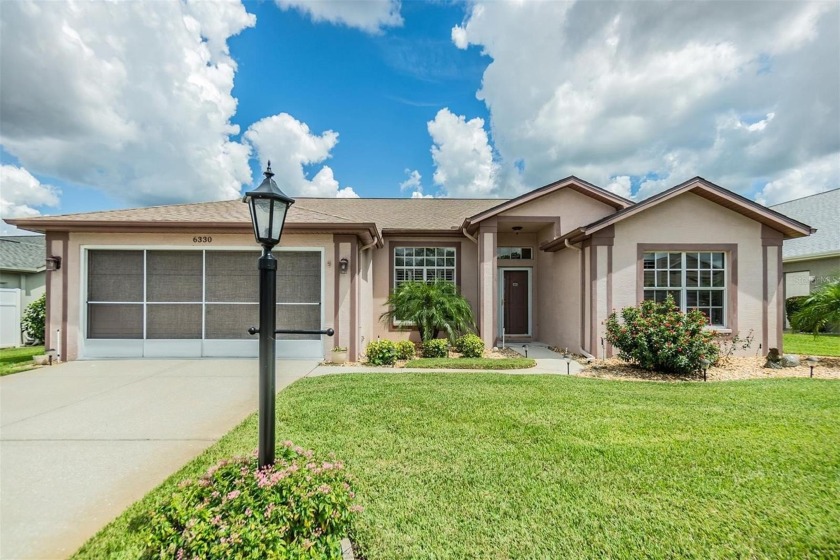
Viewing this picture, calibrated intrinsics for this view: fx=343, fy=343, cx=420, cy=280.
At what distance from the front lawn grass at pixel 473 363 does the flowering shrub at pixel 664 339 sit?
7.06 feet

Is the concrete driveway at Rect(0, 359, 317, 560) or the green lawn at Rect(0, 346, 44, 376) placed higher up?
the concrete driveway at Rect(0, 359, 317, 560)

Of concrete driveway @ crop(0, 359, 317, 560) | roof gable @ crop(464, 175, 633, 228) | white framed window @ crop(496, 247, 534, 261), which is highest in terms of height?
roof gable @ crop(464, 175, 633, 228)

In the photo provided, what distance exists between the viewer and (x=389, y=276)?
11477 mm

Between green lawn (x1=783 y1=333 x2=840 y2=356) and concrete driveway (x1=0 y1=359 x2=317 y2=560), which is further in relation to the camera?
green lawn (x1=783 y1=333 x2=840 y2=356)

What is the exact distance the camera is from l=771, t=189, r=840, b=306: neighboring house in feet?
46.8

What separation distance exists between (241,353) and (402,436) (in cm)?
650

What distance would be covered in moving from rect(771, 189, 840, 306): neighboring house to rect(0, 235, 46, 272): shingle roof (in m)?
31.9

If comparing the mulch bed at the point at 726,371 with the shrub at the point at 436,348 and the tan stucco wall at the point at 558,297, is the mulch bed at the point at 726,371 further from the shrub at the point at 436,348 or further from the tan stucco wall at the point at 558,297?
the shrub at the point at 436,348

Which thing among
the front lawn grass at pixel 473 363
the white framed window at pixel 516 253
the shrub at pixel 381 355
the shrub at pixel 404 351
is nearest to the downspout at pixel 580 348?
the front lawn grass at pixel 473 363

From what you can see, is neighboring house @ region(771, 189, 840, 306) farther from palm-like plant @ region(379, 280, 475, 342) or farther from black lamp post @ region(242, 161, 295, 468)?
black lamp post @ region(242, 161, 295, 468)

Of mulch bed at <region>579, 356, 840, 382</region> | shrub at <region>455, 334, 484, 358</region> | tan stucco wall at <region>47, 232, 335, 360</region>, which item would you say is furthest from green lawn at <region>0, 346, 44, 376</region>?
mulch bed at <region>579, 356, 840, 382</region>

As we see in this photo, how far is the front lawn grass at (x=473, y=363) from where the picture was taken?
315 inches

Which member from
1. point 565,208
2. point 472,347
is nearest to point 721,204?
point 565,208

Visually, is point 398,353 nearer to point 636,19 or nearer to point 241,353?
point 241,353
